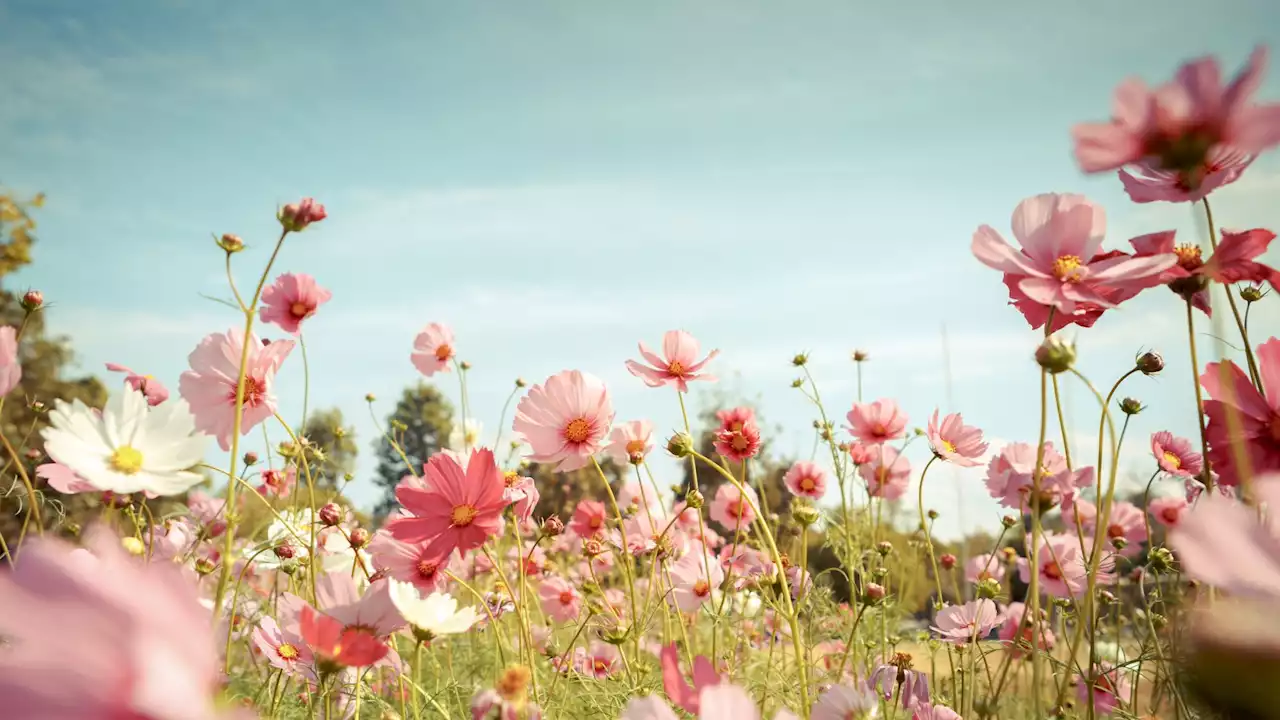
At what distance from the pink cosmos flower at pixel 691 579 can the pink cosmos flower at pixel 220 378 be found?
3.34ft

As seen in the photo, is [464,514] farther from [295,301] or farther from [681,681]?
[295,301]

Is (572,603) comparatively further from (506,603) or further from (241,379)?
(241,379)

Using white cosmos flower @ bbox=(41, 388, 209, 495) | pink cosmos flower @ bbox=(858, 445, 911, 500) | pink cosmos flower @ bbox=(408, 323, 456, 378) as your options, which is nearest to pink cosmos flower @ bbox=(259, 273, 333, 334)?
white cosmos flower @ bbox=(41, 388, 209, 495)

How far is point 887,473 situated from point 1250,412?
1.67 metres

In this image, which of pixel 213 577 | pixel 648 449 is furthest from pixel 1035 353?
pixel 213 577

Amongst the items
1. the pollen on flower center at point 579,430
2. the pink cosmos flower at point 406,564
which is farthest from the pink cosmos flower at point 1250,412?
the pink cosmos flower at point 406,564

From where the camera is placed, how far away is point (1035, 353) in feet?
2.22

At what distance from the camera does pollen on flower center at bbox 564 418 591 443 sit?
4.23 ft

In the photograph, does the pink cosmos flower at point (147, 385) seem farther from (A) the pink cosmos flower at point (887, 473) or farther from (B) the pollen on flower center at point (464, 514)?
(A) the pink cosmos flower at point (887, 473)

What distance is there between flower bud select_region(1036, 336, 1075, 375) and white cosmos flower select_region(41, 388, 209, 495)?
751mm

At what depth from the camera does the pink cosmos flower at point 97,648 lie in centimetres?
26

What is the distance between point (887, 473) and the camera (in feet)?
7.62

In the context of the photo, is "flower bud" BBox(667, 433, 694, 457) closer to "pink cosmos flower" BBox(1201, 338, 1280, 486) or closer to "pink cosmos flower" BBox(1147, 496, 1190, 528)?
"pink cosmos flower" BBox(1201, 338, 1280, 486)

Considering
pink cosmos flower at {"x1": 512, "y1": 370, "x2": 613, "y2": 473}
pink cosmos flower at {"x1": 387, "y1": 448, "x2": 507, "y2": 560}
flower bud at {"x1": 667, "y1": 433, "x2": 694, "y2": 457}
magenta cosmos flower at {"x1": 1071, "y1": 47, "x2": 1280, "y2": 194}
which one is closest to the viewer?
magenta cosmos flower at {"x1": 1071, "y1": 47, "x2": 1280, "y2": 194}
